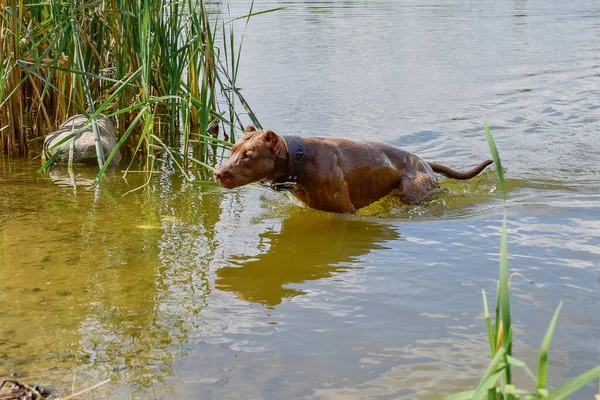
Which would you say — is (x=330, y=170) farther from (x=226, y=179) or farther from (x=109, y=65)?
(x=109, y=65)

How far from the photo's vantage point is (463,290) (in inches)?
184

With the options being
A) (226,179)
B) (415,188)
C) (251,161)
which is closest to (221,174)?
(226,179)

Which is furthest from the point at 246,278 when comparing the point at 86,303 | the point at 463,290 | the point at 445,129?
the point at 445,129

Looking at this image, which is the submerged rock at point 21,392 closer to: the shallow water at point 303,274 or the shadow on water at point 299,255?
the shallow water at point 303,274

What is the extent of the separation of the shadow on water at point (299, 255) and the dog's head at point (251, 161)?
1.48ft

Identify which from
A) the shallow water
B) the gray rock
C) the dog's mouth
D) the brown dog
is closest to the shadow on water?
the shallow water

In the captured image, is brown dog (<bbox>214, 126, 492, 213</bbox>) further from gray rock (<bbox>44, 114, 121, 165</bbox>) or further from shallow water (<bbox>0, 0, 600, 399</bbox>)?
gray rock (<bbox>44, 114, 121, 165</bbox>)

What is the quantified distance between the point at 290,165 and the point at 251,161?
12.7 inches

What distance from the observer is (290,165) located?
6.11m

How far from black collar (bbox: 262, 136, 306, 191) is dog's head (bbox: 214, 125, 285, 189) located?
7cm

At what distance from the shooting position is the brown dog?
19.6ft

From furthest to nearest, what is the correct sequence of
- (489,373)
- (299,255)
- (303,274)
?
(299,255)
(303,274)
(489,373)

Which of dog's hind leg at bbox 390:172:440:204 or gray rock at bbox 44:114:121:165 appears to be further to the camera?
gray rock at bbox 44:114:121:165

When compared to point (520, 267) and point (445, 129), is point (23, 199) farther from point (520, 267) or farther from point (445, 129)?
point (445, 129)
